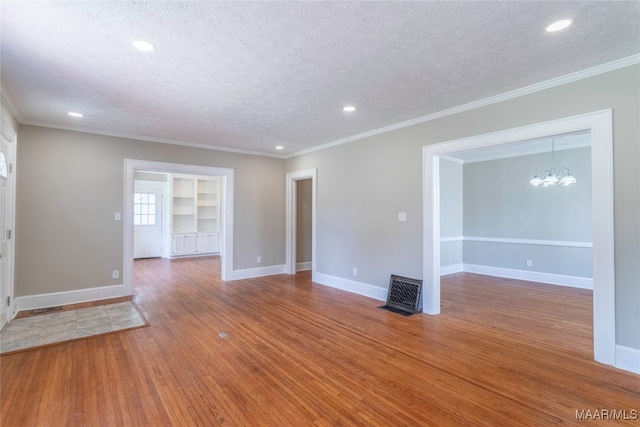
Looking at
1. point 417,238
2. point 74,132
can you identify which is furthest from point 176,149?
point 417,238

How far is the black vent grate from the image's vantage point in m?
4.05

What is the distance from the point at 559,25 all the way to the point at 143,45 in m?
2.95

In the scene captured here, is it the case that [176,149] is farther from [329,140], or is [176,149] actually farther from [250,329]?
[250,329]

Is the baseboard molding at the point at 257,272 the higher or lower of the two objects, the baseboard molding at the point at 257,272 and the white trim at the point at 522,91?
the lower

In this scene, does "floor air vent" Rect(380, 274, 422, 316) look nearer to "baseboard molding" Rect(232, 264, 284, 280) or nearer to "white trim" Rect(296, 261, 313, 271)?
"baseboard molding" Rect(232, 264, 284, 280)

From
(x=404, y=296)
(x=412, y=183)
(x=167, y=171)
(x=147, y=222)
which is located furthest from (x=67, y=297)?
(x=412, y=183)

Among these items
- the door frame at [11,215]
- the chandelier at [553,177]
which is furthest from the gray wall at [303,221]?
the door frame at [11,215]

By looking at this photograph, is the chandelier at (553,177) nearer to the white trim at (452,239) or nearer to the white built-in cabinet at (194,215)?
the white trim at (452,239)

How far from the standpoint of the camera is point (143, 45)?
2.32 m

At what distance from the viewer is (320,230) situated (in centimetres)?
588

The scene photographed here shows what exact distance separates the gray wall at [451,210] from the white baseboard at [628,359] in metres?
4.07

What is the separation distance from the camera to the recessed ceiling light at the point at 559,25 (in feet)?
6.73

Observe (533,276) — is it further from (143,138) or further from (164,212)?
(164,212)

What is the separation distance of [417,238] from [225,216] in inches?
144
